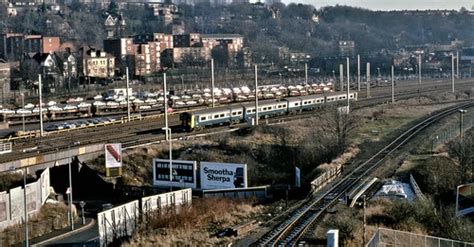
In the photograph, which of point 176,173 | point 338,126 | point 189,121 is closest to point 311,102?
point 338,126

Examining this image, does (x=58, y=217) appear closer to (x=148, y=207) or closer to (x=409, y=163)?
(x=148, y=207)

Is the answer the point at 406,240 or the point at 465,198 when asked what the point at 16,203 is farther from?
the point at 465,198

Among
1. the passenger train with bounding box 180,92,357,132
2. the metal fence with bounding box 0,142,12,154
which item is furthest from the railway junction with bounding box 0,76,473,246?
the passenger train with bounding box 180,92,357,132

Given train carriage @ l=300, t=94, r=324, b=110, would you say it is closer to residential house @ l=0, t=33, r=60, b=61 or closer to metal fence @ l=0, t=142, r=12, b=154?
metal fence @ l=0, t=142, r=12, b=154

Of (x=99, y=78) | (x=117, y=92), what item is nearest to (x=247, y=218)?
(x=117, y=92)

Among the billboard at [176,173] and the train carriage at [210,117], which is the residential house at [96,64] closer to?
the train carriage at [210,117]

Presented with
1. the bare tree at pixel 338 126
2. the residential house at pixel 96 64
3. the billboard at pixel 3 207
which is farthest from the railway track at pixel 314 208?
the residential house at pixel 96 64
